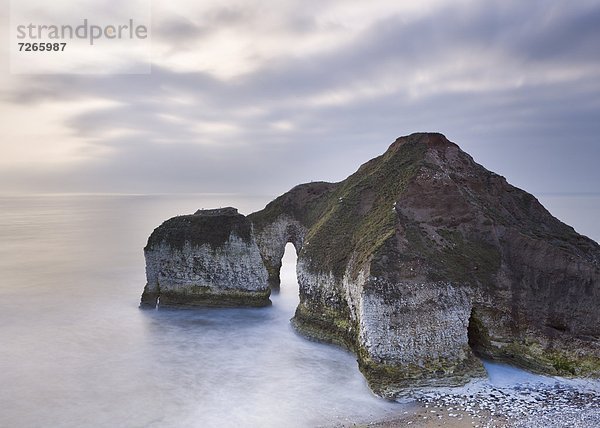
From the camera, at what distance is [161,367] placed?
76.5 feet

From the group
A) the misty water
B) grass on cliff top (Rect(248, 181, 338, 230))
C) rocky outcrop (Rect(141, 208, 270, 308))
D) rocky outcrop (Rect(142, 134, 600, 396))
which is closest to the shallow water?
the misty water

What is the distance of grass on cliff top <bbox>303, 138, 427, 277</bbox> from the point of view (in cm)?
2571

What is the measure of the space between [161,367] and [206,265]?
36.4 feet

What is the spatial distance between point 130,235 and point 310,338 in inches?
2416

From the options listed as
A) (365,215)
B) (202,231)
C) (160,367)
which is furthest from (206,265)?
(365,215)

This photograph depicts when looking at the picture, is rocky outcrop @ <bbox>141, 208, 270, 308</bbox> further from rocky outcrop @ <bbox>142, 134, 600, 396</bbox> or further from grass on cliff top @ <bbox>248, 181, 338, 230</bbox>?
grass on cliff top @ <bbox>248, 181, 338, 230</bbox>

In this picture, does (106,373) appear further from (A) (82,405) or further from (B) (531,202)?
(B) (531,202)

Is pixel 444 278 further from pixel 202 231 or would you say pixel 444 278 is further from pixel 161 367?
pixel 202 231

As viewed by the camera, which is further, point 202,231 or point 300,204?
point 300,204

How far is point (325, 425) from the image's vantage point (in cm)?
1728

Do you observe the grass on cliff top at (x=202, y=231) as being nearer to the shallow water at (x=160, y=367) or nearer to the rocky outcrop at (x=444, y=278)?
the shallow water at (x=160, y=367)

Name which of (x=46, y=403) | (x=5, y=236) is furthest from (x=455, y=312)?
(x=5, y=236)

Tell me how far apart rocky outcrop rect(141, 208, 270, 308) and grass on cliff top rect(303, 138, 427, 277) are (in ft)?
20.3

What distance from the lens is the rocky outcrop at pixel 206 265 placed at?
33.6m
